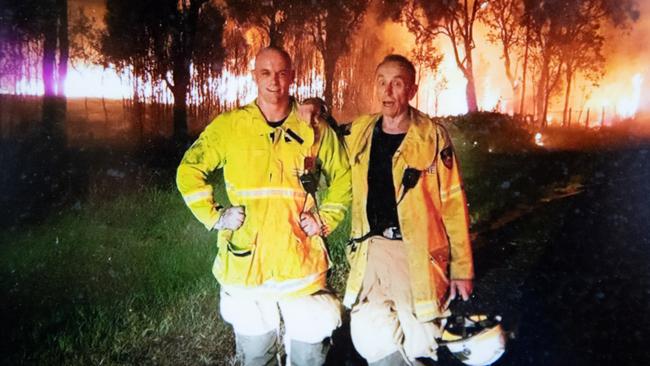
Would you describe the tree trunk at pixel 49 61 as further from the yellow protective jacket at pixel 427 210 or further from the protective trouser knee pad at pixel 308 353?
the protective trouser knee pad at pixel 308 353

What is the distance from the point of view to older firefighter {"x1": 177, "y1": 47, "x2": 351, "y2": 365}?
125 inches

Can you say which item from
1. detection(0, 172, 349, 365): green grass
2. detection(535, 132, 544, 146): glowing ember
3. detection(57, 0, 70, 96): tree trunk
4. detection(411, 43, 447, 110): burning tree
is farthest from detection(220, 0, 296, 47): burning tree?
detection(535, 132, 544, 146): glowing ember

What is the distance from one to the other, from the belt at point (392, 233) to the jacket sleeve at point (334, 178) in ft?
1.08

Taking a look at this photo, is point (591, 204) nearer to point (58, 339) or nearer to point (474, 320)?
point (474, 320)

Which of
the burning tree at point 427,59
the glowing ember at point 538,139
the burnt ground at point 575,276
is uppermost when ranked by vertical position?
the burning tree at point 427,59

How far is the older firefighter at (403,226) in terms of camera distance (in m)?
3.22

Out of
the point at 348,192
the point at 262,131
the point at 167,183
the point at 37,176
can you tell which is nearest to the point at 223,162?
the point at 262,131

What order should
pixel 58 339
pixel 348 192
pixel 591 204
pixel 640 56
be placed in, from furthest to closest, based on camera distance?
pixel 591 204 → pixel 640 56 → pixel 58 339 → pixel 348 192

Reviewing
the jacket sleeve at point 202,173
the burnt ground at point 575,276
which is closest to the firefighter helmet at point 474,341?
the burnt ground at point 575,276

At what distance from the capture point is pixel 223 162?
10.8ft

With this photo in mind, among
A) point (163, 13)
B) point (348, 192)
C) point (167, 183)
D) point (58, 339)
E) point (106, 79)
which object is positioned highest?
point (163, 13)

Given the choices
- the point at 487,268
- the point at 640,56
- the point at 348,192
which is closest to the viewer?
the point at 348,192

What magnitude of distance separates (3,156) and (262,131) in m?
8.16

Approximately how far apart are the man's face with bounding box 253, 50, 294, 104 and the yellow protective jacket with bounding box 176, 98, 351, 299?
15cm
